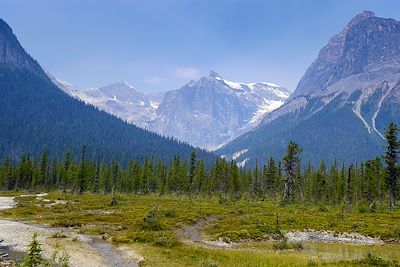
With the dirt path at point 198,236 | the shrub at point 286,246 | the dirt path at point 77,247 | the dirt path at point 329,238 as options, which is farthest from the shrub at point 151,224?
the shrub at point 286,246

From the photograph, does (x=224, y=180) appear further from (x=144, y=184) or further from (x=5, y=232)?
(x=5, y=232)

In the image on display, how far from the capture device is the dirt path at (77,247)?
30.0m

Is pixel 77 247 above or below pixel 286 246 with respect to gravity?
below

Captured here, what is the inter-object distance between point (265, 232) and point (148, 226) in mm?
14938

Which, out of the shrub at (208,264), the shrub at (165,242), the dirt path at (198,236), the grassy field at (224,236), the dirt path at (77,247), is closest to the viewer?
the shrub at (208,264)

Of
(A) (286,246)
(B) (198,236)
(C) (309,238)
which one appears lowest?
(B) (198,236)

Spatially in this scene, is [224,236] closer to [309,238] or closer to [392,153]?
[309,238]

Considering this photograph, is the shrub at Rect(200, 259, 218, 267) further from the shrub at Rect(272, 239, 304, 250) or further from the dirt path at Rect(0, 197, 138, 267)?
the shrub at Rect(272, 239, 304, 250)

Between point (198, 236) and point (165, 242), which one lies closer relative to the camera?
point (165, 242)

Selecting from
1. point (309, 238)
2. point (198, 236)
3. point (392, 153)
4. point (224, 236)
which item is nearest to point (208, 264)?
point (224, 236)

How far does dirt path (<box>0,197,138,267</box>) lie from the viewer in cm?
3002

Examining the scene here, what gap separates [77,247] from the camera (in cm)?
3488

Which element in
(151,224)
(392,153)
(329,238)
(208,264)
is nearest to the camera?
→ (208,264)

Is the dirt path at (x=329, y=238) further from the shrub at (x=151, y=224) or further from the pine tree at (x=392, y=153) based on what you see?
the pine tree at (x=392, y=153)
